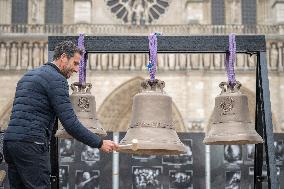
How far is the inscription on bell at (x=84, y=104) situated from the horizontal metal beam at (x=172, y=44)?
0.37 m

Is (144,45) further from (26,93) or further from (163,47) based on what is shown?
(26,93)

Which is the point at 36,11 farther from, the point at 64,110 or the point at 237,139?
the point at 64,110

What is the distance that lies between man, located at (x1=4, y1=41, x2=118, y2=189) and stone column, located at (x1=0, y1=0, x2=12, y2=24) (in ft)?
48.3

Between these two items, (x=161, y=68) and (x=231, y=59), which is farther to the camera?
(x=161, y=68)

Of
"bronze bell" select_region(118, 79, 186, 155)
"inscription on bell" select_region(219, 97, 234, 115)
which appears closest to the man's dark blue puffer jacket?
"bronze bell" select_region(118, 79, 186, 155)

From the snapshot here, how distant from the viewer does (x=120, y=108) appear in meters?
16.2

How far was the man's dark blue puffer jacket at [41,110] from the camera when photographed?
9.44ft

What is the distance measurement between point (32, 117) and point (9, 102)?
13.1m

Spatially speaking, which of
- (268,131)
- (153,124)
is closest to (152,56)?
(153,124)

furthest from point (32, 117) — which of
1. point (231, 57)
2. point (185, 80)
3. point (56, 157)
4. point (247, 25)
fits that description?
point (247, 25)

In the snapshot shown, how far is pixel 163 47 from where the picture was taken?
165 inches

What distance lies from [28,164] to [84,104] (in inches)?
59.9

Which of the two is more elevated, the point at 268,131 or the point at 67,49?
the point at 67,49

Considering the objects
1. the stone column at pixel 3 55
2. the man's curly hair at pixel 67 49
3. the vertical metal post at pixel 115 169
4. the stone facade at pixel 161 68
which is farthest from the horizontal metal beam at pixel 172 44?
the stone column at pixel 3 55
